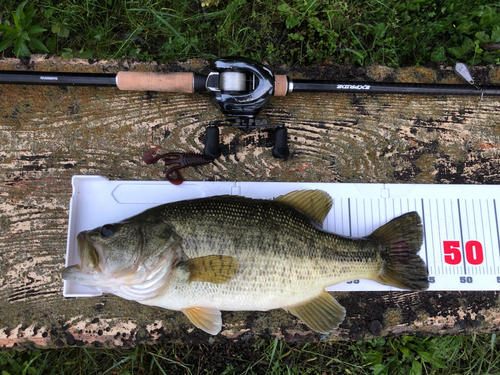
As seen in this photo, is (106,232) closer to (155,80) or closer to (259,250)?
(259,250)

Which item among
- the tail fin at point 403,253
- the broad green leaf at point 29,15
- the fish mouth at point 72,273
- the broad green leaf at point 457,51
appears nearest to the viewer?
the fish mouth at point 72,273

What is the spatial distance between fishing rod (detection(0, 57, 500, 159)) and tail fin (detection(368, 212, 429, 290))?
36.0 inches

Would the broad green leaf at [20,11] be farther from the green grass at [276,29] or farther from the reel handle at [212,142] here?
the reel handle at [212,142]

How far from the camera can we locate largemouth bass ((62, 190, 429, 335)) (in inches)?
74.0

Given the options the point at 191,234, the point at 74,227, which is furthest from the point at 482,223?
the point at 74,227

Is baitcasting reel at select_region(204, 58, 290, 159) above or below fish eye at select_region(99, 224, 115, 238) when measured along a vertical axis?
above

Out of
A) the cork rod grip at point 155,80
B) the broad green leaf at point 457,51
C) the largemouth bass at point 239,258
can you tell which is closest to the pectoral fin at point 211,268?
the largemouth bass at point 239,258

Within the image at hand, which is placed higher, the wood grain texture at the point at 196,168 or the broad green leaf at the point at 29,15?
the broad green leaf at the point at 29,15

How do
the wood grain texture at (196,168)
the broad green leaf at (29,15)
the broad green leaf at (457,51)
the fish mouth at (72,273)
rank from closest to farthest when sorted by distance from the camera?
the fish mouth at (72,273) → the wood grain texture at (196,168) → the broad green leaf at (29,15) → the broad green leaf at (457,51)

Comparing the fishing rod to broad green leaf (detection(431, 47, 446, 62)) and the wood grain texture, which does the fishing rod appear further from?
broad green leaf (detection(431, 47, 446, 62))

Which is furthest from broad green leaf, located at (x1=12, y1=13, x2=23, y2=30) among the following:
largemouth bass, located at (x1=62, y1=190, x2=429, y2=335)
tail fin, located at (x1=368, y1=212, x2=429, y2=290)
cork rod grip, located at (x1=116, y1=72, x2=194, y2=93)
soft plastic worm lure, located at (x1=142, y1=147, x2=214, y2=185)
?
tail fin, located at (x1=368, y1=212, x2=429, y2=290)

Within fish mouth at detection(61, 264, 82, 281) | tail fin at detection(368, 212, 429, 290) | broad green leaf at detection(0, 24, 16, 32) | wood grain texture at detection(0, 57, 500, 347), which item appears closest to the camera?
fish mouth at detection(61, 264, 82, 281)

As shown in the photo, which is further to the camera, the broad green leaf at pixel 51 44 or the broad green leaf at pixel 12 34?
the broad green leaf at pixel 51 44

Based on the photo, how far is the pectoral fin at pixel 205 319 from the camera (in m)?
2.10
